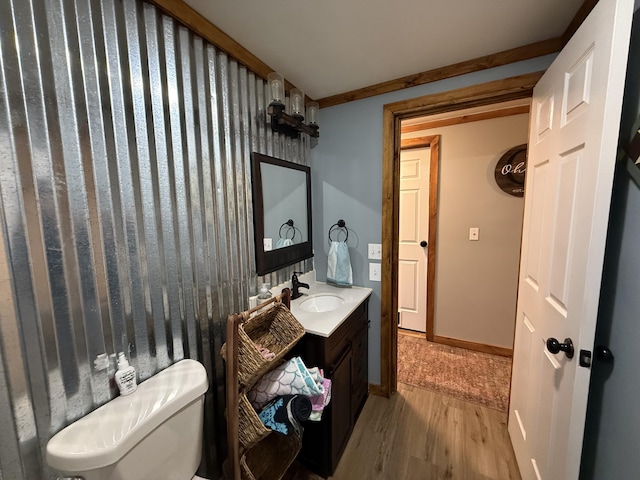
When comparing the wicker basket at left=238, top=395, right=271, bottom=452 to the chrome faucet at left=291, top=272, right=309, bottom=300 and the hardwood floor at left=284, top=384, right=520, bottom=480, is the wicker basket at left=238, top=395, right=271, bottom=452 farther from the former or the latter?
the chrome faucet at left=291, top=272, right=309, bottom=300

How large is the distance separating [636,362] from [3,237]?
1752mm

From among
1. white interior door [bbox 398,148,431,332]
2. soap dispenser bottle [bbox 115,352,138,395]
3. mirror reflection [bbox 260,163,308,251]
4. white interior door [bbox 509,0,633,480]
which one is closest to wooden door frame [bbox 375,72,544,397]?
white interior door [bbox 509,0,633,480]

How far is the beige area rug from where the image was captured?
199cm

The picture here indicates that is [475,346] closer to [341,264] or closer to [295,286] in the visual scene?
[341,264]

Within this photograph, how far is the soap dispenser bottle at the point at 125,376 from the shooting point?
88 centimetres

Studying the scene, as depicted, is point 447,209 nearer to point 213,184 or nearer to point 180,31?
point 213,184

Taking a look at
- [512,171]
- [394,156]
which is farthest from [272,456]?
[512,171]

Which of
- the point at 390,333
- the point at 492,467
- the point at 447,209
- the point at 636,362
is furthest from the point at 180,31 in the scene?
the point at 492,467

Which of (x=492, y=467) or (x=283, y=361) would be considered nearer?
(x=283, y=361)

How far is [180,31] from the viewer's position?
1072 mm

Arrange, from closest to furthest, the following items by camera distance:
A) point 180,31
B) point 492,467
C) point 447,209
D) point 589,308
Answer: point 589,308
point 180,31
point 492,467
point 447,209

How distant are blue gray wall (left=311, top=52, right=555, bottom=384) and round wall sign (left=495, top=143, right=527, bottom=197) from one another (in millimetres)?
1225

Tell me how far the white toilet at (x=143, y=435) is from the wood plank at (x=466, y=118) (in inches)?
104

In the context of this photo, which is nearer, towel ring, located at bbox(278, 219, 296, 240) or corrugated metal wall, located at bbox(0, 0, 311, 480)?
corrugated metal wall, located at bbox(0, 0, 311, 480)
